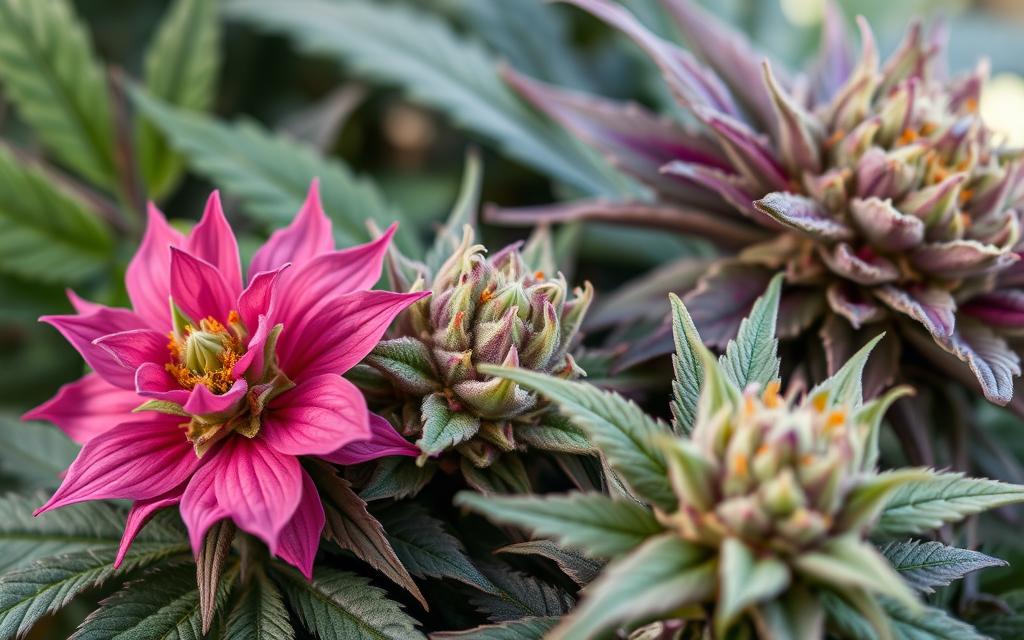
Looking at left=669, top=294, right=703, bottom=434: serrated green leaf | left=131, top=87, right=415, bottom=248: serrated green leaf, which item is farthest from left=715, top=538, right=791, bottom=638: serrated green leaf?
left=131, top=87, right=415, bottom=248: serrated green leaf

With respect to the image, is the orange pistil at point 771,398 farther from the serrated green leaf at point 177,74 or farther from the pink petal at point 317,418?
the serrated green leaf at point 177,74

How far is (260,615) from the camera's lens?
0.50 meters

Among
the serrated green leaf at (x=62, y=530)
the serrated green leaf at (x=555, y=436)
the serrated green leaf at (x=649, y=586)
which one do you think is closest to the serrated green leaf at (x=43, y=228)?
the serrated green leaf at (x=62, y=530)

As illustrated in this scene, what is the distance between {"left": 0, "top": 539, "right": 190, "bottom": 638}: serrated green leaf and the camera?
0.48 meters

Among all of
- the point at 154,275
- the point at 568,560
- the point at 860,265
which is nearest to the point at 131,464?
the point at 154,275

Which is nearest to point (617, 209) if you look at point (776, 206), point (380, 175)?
point (776, 206)

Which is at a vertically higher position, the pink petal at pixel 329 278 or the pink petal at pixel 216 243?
the pink petal at pixel 329 278

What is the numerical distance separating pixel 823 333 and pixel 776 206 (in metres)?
0.12

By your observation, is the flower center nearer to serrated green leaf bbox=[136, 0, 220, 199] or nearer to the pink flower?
the pink flower

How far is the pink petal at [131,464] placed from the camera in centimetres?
46

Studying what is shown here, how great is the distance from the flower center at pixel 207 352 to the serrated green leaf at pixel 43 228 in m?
0.34

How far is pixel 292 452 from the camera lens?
446 millimetres

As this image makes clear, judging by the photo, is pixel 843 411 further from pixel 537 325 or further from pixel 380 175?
pixel 380 175

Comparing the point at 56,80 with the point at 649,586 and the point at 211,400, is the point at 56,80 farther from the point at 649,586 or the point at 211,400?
the point at 649,586
